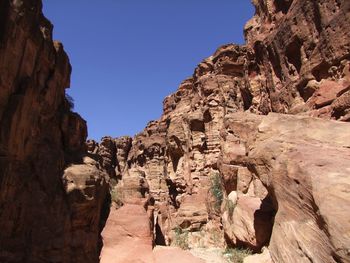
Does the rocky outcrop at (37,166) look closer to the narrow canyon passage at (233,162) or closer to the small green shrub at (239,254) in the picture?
the narrow canyon passage at (233,162)

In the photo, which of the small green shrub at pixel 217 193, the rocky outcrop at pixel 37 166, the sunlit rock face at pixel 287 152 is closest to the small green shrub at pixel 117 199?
the sunlit rock face at pixel 287 152

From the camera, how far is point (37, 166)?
20578mm

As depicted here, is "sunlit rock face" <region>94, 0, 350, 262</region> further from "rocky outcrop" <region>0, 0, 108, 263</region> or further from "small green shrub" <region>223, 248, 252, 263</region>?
"rocky outcrop" <region>0, 0, 108, 263</region>

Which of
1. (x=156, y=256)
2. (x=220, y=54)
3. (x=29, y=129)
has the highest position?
(x=220, y=54)

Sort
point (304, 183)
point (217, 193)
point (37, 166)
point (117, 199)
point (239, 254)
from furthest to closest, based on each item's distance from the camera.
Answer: point (217, 193), point (117, 199), point (37, 166), point (239, 254), point (304, 183)

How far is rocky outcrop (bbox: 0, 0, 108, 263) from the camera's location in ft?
60.7

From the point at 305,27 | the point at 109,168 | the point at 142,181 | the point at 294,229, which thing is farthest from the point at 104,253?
the point at 109,168

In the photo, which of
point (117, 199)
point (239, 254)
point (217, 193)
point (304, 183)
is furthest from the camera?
point (217, 193)

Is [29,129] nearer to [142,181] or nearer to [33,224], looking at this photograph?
[33,224]

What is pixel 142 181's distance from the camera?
24.3 meters

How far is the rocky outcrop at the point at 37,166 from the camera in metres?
18.5

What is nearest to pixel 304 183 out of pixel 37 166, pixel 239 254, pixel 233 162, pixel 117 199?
pixel 239 254

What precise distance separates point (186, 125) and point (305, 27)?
89.5 feet

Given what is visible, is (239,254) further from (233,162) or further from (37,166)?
(37,166)
